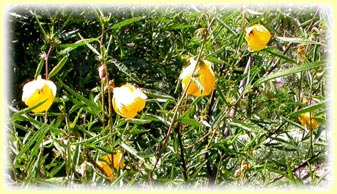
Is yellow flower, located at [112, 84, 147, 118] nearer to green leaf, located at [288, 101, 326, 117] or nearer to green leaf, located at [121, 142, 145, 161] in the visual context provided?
green leaf, located at [121, 142, 145, 161]

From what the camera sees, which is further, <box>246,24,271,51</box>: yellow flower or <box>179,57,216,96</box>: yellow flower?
<box>246,24,271,51</box>: yellow flower

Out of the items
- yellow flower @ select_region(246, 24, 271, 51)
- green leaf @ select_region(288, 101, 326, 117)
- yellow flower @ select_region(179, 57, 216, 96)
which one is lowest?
green leaf @ select_region(288, 101, 326, 117)

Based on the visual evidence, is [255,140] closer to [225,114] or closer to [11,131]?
[225,114]

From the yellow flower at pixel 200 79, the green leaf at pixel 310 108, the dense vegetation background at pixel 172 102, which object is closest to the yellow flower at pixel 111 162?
the dense vegetation background at pixel 172 102

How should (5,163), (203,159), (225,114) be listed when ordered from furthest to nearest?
(203,159), (225,114), (5,163)

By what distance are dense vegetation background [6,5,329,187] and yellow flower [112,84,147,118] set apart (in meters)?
0.03

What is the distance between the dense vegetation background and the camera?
69cm

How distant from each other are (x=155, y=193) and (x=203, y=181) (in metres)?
0.31

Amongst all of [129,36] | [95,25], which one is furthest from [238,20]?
[95,25]

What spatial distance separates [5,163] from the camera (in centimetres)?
66

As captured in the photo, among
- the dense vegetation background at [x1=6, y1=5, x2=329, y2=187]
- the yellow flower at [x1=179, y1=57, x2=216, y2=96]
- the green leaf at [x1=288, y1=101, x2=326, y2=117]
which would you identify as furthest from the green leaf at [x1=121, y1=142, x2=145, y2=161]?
the green leaf at [x1=288, y1=101, x2=326, y2=117]

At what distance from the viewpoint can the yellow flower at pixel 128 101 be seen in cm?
67

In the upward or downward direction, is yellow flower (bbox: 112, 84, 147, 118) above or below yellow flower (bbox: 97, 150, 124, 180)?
above

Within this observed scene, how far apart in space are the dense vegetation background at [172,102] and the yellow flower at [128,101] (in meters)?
0.03
